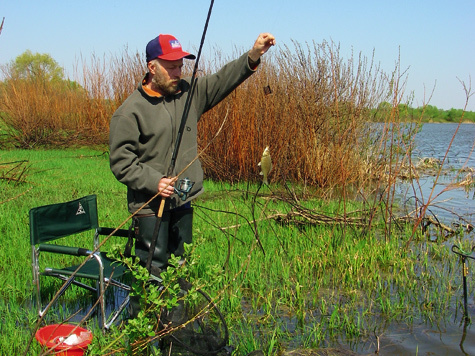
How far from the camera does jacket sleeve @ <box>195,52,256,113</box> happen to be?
355cm

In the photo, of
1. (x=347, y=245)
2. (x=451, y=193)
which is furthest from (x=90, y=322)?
(x=451, y=193)

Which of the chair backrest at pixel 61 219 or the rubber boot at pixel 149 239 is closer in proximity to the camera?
the rubber boot at pixel 149 239

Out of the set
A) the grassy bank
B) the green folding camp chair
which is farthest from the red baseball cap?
the green folding camp chair

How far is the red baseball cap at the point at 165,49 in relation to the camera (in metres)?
3.34

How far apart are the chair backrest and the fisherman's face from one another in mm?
1178

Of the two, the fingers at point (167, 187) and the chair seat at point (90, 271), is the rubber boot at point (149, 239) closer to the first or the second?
the chair seat at point (90, 271)

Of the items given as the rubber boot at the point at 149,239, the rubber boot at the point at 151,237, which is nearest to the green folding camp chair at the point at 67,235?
the rubber boot at the point at 149,239

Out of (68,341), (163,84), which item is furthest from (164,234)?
(163,84)

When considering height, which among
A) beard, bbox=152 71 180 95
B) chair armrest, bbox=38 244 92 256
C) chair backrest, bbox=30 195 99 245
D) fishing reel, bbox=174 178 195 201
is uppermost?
beard, bbox=152 71 180 95

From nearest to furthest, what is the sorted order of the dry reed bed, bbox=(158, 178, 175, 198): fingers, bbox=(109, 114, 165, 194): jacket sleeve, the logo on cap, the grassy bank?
bbox=(158, 178, 175, 198): fingers → bbox=(109, 114, 165, 194): jacket sleeve → the logo on cap → the grassy bank → the dry reed bed

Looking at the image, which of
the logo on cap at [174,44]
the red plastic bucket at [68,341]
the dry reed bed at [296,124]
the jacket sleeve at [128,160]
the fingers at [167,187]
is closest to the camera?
the red plastic bucket at [68,341]

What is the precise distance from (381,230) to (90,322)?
4208mm

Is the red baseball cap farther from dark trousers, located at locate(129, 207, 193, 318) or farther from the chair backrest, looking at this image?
the chair backrest

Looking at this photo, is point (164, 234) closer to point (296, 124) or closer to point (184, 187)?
point (184, 187)
